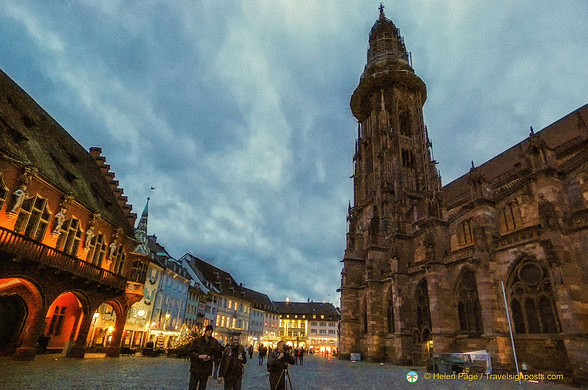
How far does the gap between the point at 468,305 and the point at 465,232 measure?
6.67 meters

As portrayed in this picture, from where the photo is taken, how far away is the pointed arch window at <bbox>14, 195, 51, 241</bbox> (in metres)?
15.0

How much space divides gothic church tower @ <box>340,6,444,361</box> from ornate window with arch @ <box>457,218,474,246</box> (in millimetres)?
1942

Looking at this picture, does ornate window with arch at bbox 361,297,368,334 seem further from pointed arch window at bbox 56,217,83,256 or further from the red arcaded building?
pointed arch window at bbox 56,217,83,256

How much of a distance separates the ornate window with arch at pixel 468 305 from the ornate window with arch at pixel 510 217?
4.04 metres

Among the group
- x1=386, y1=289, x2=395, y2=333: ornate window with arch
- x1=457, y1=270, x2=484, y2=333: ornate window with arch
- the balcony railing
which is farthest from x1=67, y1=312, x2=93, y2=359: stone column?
x1=386, y1=289, x2=395, y2=333: ornate window with arch

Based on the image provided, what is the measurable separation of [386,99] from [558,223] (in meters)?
40.2

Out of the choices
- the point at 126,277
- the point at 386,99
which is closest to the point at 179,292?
the point at 126,277

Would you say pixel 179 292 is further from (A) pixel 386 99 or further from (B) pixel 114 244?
(A) pixel 386 99

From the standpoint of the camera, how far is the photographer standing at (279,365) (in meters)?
6.81

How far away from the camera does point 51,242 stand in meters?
16.6

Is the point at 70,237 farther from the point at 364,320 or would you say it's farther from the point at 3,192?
the point at 364,320

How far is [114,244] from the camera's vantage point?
21.8 meters

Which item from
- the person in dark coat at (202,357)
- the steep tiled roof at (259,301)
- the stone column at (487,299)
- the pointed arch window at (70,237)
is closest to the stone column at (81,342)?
the pointed arch window at (70,237)

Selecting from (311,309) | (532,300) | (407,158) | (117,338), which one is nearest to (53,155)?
(117,338)
